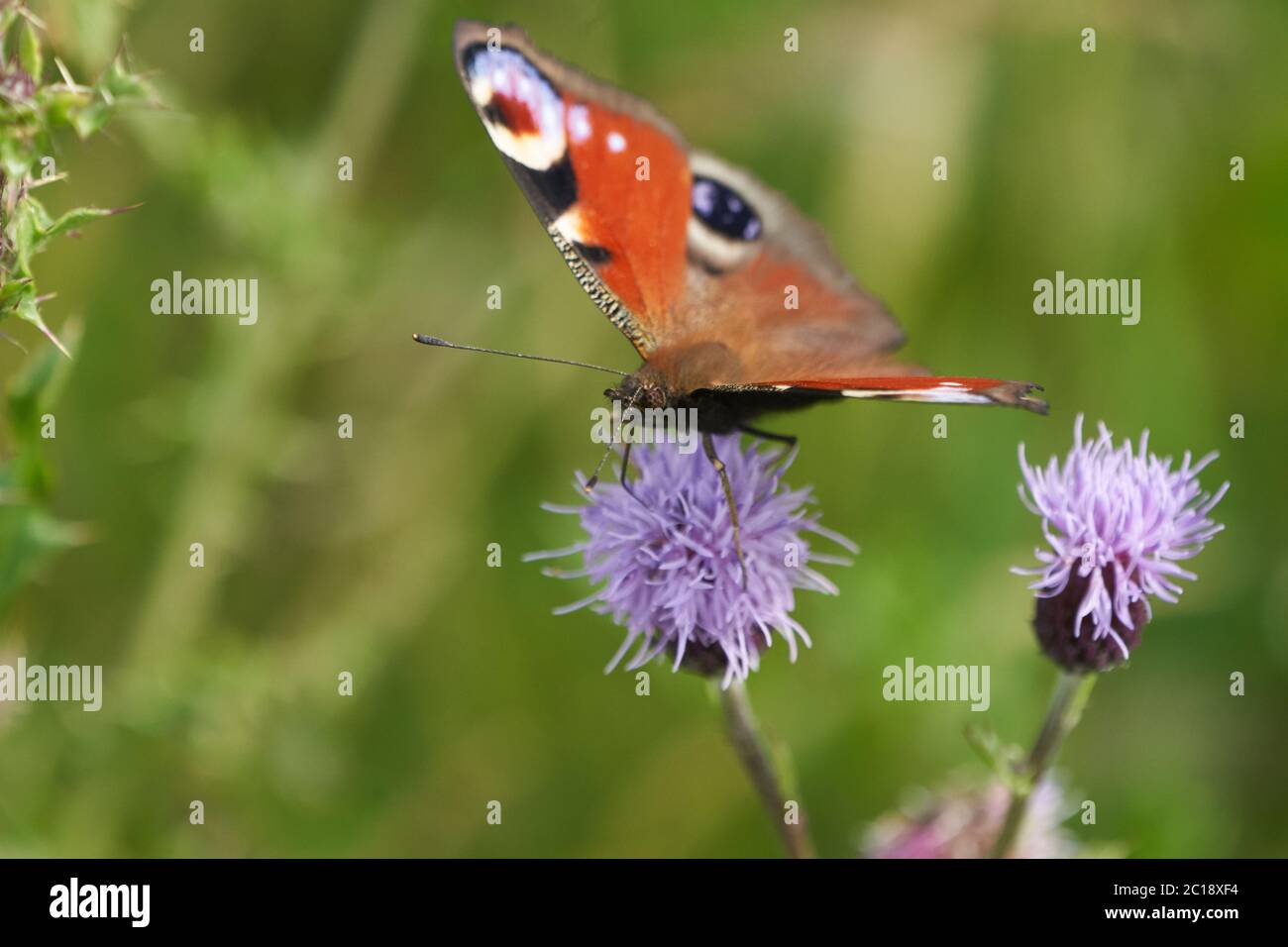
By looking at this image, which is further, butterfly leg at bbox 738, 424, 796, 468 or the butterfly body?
the butterfly body

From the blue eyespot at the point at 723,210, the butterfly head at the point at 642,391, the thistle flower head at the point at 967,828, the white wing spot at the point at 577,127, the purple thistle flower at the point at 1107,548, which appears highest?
the white wing spot at the point at 577,127

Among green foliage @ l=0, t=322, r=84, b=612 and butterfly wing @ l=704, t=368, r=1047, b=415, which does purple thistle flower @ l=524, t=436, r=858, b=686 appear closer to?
butterfly wing @ l=704, t=368, r=1047, b=415

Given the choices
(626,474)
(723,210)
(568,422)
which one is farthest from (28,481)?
(568,422)

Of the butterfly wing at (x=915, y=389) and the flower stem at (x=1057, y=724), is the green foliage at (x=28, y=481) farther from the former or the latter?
the flower stem at (x=1057, y=724)

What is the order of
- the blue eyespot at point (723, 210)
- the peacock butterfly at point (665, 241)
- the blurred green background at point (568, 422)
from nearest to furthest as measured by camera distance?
the peacock butterfly at point (665, 241), the blue eyespot at point (723, 210), the blurred green background at point (568, 422)

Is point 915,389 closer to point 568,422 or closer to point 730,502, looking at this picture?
point 730,502

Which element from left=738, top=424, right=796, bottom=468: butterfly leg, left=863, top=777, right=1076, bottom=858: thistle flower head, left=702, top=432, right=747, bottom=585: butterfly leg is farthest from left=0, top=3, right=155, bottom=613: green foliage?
left=863, top=777, right=1076, bottom=858: thistle flower head

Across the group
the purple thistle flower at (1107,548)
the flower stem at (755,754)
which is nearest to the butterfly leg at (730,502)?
the flower stem at (755,754)
